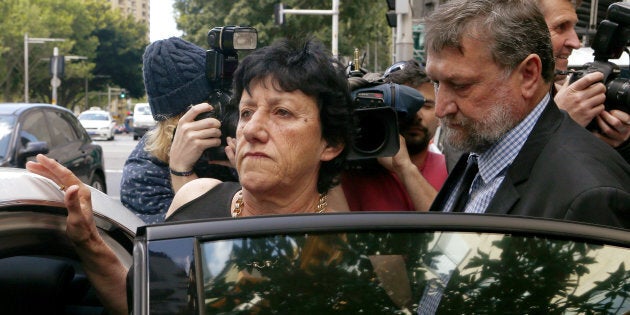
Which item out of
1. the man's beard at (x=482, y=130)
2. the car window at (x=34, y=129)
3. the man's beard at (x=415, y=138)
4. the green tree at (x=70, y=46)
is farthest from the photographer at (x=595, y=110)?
the green tree at (x=70, y=46)

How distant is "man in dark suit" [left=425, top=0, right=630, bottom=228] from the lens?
2367mm

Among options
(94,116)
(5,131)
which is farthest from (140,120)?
(5,131)

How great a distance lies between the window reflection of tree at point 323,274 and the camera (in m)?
1.69

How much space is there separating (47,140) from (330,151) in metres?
9.04

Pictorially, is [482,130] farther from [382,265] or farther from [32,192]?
[32,192]

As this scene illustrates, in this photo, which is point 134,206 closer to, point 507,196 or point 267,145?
point 267,145

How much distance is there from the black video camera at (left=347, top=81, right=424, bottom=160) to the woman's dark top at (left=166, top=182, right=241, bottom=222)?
39cm

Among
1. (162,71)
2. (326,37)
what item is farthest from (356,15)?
(162,71)

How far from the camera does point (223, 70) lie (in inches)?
137

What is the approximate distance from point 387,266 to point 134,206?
202 centimetres

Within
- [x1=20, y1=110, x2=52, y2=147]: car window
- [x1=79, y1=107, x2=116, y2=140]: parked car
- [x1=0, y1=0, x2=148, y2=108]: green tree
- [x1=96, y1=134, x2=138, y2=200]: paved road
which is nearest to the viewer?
[x1=20, y1=110, x2=52, y2=147]: car window

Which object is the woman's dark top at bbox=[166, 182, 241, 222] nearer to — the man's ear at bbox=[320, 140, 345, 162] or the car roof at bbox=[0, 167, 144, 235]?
the car roof at bbox=[0, 167, 144, 235]

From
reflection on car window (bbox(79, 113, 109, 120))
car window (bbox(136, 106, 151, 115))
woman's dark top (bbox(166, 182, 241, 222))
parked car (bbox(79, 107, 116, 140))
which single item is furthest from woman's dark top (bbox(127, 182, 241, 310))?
car window (bbox(136, 106, 151, 115))

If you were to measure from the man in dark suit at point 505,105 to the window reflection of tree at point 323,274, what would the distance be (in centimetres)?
66
